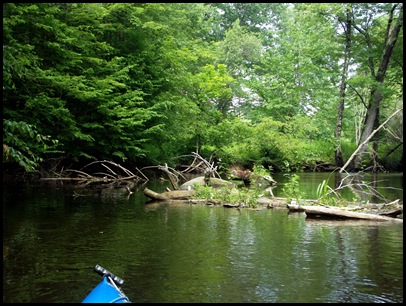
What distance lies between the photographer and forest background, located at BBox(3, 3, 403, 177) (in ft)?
50.4

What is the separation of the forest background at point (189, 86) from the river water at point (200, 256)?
1550 millimetres

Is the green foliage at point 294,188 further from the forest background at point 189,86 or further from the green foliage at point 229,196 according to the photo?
the forest background at point 189,86

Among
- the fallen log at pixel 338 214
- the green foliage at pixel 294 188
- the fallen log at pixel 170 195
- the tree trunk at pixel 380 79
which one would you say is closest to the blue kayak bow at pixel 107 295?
the fallen log at pixel 338 214

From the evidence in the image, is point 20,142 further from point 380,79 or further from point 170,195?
point 380,79

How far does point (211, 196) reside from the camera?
1269 cm

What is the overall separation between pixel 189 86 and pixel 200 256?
18615 millimetres

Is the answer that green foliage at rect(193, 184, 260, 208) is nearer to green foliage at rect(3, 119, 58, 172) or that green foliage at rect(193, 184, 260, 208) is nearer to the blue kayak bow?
green foliage at rect(3, 119, 58, 172)

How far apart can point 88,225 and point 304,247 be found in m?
4.34

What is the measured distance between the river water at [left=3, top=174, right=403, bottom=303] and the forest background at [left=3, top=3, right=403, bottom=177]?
1550 mm

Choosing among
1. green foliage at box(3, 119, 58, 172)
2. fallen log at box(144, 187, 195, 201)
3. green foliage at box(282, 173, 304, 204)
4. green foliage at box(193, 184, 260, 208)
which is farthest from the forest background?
green foliage at box(193, 184, 260, 208)

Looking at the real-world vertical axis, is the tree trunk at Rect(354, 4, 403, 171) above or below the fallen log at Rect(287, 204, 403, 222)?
above

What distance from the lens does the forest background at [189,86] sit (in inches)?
605

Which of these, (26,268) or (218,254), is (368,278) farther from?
(26,268)

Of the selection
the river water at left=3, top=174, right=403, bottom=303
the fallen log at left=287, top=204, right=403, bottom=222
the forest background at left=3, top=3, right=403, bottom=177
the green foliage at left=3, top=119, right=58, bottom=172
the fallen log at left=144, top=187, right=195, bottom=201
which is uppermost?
the forest background at left=3, top=3, right=403, bottom=177
